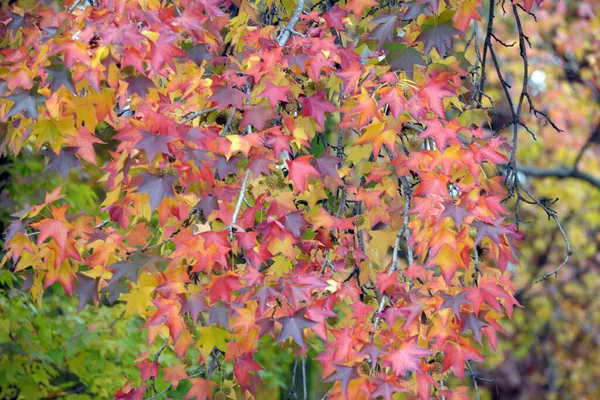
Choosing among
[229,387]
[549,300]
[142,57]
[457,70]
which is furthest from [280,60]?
[549,300]

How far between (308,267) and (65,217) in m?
0.90

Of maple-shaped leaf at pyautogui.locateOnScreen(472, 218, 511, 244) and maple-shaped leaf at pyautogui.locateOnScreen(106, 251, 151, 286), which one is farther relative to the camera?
maple-shaped leaf at pyautogui.locateOnScreen(106, 251, 151, 286)

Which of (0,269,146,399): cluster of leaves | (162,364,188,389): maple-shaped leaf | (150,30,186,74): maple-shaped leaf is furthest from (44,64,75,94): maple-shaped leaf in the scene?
(0,269,146,399): cluster of leaves

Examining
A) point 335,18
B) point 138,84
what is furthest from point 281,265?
point 335,18

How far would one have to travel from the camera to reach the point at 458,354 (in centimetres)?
254

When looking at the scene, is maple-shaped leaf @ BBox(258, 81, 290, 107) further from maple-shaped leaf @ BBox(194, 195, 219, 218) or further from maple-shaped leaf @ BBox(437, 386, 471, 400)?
maple-shaped leaf @ BBox(437, 386, 471, 400)

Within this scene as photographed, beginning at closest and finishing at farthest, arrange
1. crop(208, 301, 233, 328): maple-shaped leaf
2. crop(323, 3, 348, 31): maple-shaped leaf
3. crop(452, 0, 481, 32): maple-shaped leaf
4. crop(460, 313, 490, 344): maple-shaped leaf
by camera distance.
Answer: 1. crop(208, 301, 233, 328): maple-shaped leaf
2. crop(460, 313, 490, 344): maple-shaped leaf
3. crop(452, 0, 481, 32): maple-shaped leaf
4. crop(323, 3, 348, 31): maple-shaped leaf

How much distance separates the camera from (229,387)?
9.43ft

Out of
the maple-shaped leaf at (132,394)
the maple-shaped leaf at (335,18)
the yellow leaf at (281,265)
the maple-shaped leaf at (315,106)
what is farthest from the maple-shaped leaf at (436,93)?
the maple-shaped leaf at (132,394)

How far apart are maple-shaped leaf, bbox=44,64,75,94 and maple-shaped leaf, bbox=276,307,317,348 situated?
0.95 m

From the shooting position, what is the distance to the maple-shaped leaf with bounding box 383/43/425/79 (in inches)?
106

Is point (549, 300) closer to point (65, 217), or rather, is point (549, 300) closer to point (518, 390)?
point (518, 390)

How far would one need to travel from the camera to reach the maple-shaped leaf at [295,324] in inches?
92.3

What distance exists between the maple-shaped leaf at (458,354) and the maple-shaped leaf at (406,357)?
18 cm
